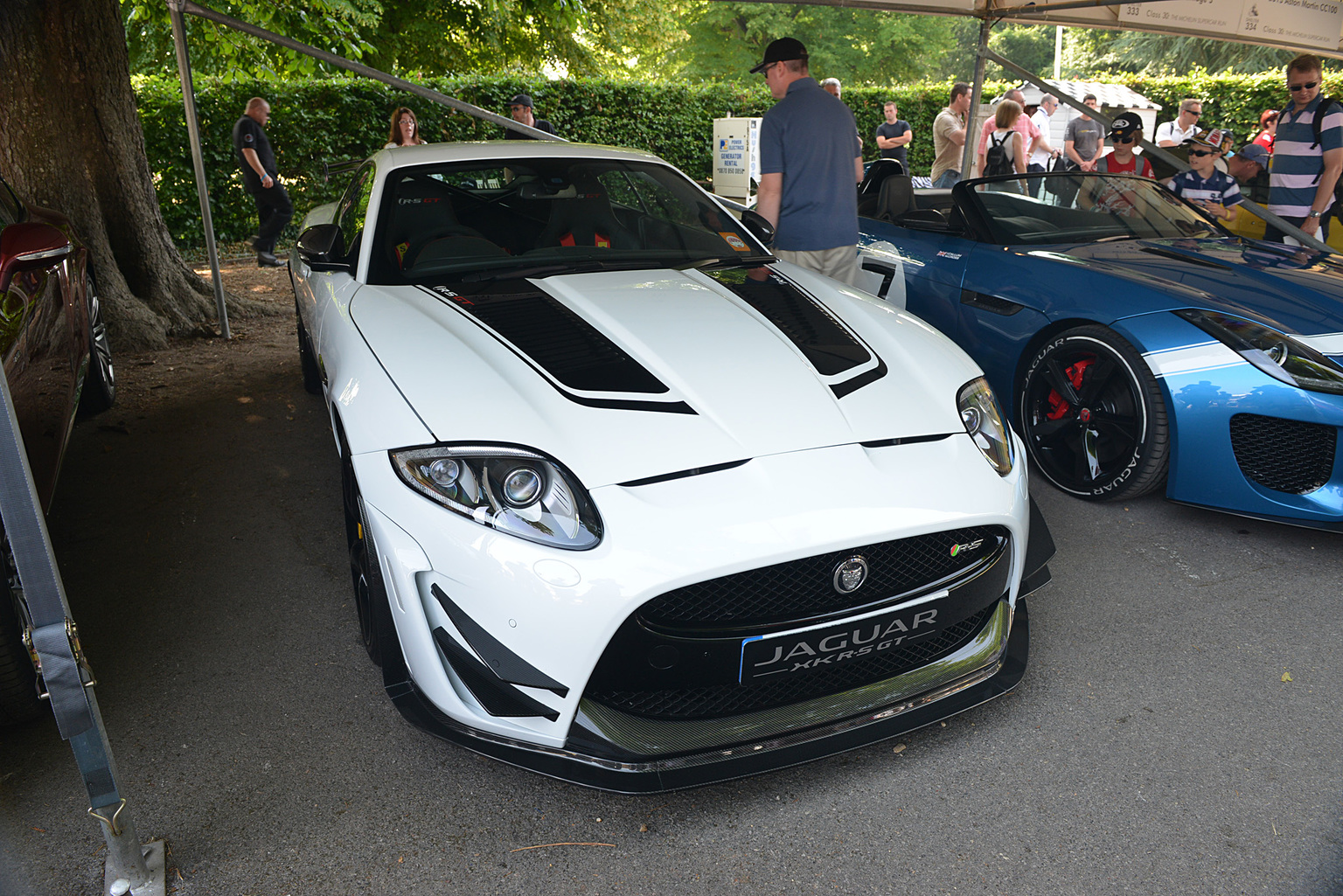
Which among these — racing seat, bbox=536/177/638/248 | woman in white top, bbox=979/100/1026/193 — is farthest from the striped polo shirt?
racing seat, bbox=536/177/638/248

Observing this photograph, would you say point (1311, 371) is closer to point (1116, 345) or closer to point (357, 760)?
point (1116, 345)

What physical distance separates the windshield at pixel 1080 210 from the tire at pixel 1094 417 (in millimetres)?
795

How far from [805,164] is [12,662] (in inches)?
139

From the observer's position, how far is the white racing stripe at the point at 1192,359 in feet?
9.91

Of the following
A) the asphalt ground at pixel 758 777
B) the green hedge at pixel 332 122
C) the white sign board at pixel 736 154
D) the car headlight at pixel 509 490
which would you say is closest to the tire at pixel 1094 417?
the asphalt ground at pixel 758 777

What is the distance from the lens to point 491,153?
344cm

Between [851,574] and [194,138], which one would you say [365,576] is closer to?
[851,574]

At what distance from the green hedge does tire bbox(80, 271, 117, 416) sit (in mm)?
5491

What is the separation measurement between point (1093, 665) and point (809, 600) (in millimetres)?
1128

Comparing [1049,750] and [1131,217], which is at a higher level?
[1131,217]

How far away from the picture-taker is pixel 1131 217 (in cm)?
427

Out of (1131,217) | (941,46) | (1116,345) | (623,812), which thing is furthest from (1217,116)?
(623,812)

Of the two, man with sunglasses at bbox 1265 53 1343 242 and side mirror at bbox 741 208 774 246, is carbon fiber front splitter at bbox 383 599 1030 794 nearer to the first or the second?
side mirror at bbox 741 208 774 246

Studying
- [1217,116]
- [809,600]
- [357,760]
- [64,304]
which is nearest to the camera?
[809,600]
